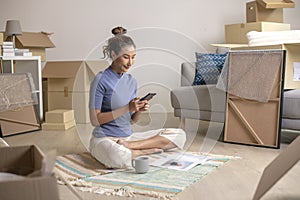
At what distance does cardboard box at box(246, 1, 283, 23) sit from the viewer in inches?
132

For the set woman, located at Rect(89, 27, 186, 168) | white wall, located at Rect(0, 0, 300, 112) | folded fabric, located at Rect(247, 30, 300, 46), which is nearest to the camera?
woman, located at Rect(89, 27, 186, 168)

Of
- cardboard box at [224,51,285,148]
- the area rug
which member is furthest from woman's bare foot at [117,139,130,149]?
cardboard box at [224,51,285,148]

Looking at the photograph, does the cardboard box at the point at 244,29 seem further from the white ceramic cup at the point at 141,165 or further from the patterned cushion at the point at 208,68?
the white ceramic cup at the point at 141,165

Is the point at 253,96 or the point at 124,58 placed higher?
the point at 124,58

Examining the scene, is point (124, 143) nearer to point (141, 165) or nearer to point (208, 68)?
point (141, 165)

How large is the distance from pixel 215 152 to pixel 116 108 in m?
0.69

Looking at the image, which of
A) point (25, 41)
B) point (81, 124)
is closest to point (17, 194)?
point (81, 124)

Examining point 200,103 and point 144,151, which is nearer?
point 144,151

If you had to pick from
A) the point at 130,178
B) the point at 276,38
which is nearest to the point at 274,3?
the point at 276,38

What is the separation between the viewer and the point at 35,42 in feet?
11.7

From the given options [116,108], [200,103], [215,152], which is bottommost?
[215,152]

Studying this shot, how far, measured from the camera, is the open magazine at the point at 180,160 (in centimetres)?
195

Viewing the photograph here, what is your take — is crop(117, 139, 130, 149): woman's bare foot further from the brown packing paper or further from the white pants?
the brown packing paper

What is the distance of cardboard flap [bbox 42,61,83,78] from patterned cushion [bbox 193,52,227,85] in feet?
3.55
